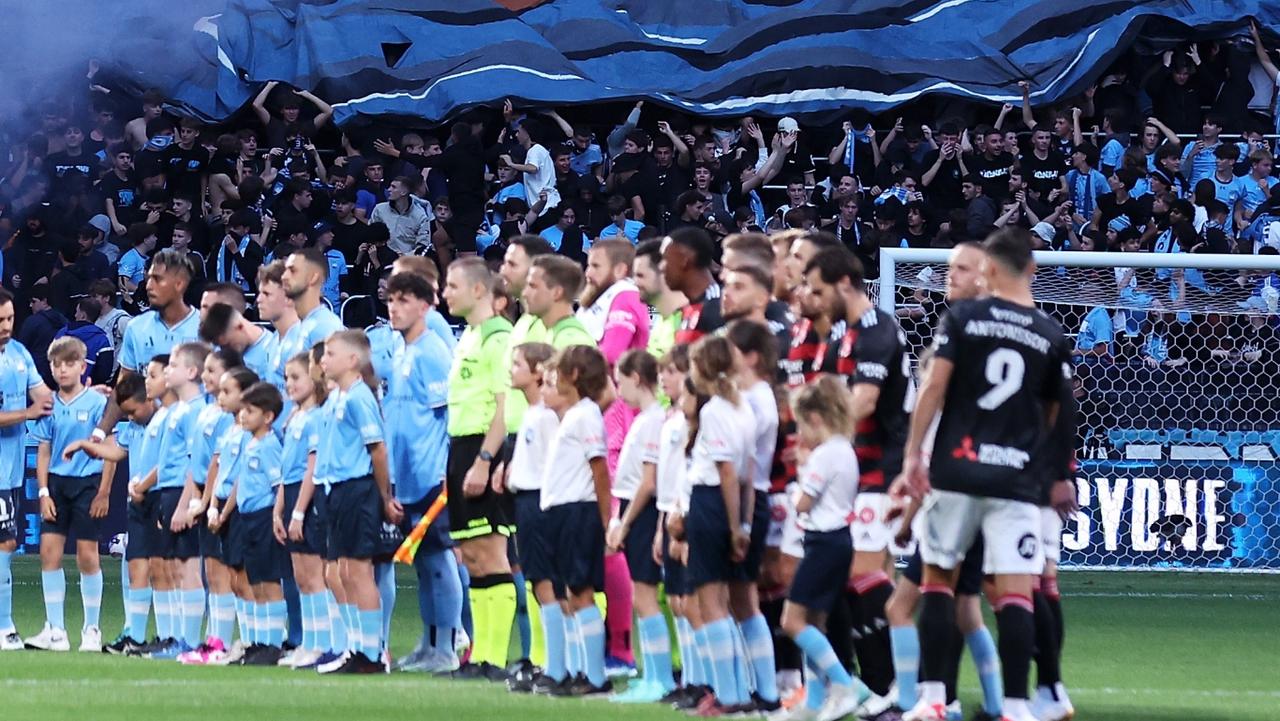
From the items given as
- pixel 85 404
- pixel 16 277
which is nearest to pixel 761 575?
pixel 85 404

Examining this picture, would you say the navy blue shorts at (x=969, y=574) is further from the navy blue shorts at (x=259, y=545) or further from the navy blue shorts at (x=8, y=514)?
the navy blue shorts at (x=8, y=514)

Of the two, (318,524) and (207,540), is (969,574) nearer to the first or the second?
(318,524)

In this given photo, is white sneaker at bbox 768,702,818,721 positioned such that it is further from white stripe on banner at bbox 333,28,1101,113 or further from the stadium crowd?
white stripe on banner at bbox 333,28,1101,113

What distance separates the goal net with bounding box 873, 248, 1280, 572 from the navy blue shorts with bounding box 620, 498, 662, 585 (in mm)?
6195

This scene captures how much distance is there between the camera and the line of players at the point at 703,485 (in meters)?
7.27

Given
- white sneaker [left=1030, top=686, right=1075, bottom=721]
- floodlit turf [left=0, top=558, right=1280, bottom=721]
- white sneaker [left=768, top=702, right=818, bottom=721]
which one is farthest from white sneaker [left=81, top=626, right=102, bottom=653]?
white sneaker [left=1030, top=686, right=1075, bottom=721]

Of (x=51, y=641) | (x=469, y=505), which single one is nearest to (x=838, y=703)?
A: (x=469, y=505)

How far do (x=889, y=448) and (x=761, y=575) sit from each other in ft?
2.77

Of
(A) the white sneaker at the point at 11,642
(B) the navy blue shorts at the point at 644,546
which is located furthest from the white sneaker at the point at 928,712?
(A) the white sneaker at the point at 11,642

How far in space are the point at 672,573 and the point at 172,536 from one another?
355 centimetres

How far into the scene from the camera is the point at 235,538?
33.0 ft

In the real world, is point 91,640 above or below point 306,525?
below

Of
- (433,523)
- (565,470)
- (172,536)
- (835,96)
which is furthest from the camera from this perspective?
(835,96)

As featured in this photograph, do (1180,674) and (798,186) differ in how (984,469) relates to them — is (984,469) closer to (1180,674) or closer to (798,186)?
(1180,674)
